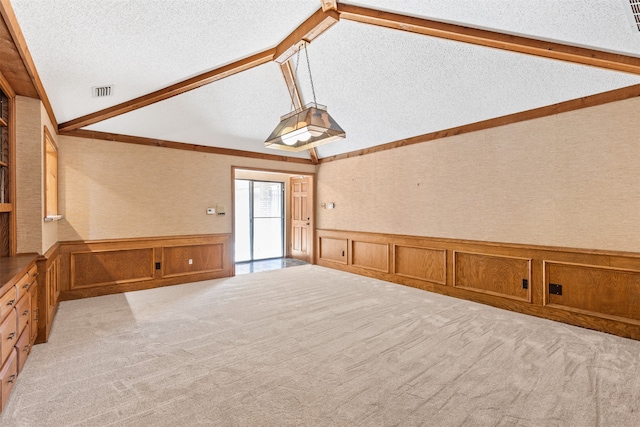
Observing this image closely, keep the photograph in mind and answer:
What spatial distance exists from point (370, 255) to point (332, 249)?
1.16 meters

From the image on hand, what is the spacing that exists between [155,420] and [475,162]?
4.70 m

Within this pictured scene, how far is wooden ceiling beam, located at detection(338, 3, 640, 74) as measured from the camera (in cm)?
285

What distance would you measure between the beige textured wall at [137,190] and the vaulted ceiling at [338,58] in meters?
0.42

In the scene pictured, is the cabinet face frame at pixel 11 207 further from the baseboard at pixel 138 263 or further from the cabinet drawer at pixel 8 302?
the baseboard at pixel 138 263

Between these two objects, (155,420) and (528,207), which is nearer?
(155,420)

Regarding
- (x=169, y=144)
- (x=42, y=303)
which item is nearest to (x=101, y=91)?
(x=169, y=144)

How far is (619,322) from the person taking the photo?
130 inches

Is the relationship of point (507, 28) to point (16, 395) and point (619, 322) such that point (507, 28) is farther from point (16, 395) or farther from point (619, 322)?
point (16, 395)

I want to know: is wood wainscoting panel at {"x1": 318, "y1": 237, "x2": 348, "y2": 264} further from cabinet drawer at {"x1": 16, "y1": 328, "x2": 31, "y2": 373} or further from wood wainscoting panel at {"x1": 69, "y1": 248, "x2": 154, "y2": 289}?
cabinet drawer at {"x1": 16, "y1": 328, "x2": 31, "y2": 373}

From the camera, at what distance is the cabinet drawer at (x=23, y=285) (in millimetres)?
2385


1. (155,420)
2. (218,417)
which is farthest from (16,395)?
(218,417)

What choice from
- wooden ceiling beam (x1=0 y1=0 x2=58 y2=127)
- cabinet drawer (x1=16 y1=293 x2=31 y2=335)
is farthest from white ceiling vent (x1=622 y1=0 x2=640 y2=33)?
cabinet drawer (x1=16 y1=293 x2=31 y2=335)

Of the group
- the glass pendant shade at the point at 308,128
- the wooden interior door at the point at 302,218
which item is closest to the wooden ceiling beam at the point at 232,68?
the glass pendant shade at the point at 308,128

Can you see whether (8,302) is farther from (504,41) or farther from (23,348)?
(504,41)
